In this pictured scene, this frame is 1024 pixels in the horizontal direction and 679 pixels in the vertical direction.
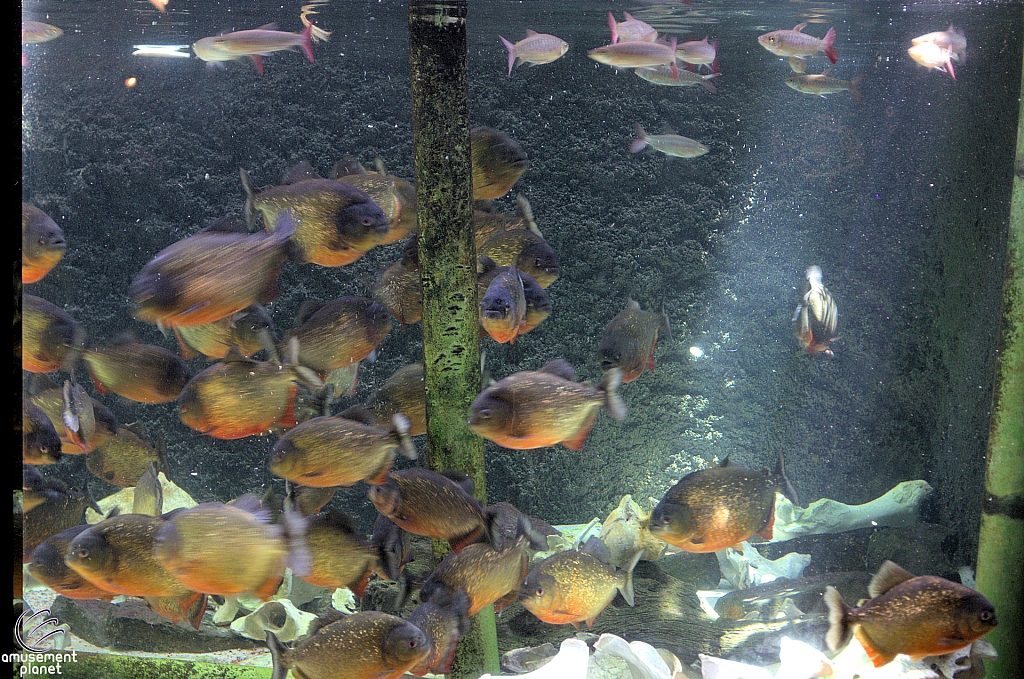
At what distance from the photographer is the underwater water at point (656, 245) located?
21.8ft

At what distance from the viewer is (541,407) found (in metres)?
2.74

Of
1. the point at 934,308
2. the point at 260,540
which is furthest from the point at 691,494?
the point at 934,308

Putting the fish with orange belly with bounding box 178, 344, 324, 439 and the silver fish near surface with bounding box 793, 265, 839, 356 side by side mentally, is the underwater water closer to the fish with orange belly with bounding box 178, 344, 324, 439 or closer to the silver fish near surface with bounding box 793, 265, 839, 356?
the silver fish near surface with bounding box 793, 265, 839, 356

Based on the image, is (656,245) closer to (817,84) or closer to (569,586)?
(817,84)

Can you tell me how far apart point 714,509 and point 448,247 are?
171cm

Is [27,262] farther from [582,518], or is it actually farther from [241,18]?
[241,18]

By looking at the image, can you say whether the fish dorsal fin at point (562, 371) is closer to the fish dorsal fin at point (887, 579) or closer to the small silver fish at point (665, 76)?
the fish dorsal fin at point (887, 579)

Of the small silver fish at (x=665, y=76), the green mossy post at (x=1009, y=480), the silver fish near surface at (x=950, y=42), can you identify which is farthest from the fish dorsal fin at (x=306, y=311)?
the silver fish near surface at (x=950, y=42)

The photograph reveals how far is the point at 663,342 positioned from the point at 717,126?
8.11ft

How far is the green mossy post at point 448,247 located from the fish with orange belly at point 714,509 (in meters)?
0.89

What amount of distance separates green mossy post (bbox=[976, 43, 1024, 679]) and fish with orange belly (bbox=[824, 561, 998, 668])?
106cm

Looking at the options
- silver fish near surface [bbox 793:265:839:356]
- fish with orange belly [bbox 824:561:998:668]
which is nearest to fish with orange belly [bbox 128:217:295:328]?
fish with orange belly [bbox 824:561:998:668]

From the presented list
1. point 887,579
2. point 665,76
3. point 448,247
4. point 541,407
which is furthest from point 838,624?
point 665,76

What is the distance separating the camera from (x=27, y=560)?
258cm
